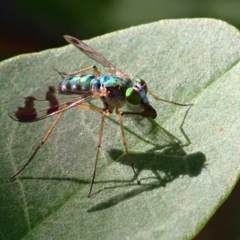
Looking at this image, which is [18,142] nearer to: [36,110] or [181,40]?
[36,110]

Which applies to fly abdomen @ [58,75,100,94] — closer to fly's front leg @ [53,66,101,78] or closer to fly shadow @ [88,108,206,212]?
fly's front leg @ [53,66,101,78]

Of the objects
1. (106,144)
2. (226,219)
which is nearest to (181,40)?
(106,144)

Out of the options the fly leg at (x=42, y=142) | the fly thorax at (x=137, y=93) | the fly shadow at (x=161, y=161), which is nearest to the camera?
the fly shadow at (x=161, y=161)

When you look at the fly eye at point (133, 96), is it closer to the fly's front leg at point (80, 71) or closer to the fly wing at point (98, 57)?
the fly wing at point (98, 57)

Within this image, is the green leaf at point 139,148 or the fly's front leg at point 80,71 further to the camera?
the fly's front leg at point 80,71

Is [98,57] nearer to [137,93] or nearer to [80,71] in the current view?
[80,71]

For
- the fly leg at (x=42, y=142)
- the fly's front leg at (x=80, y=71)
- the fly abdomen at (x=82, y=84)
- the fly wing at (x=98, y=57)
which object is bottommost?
the fly leg at (x=42, y=142)

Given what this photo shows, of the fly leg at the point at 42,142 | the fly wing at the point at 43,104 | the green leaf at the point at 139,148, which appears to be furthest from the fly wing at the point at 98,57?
the fly leg at the point at 42,142
